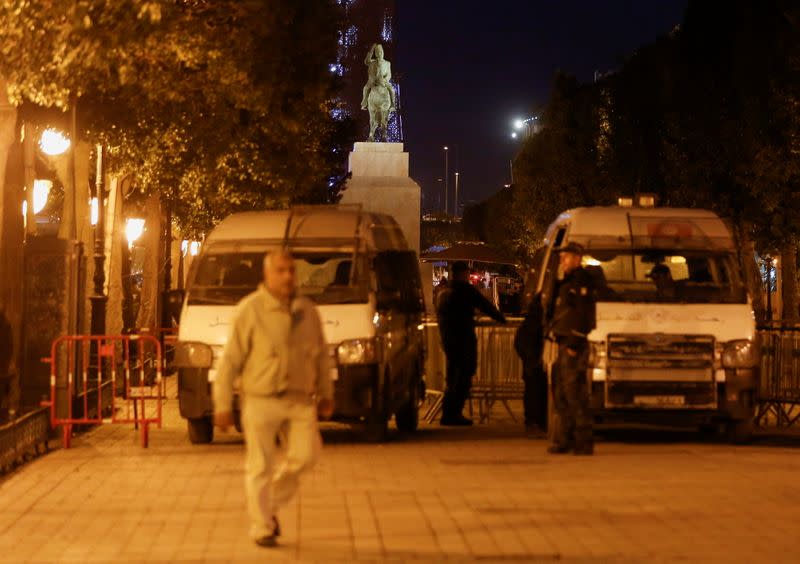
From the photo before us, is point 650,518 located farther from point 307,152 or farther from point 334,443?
point 307,152

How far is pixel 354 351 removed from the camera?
15.0 metres

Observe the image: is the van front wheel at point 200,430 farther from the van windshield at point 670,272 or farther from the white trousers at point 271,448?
the white trousers at point 271,448

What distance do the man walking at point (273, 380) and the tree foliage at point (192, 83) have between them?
18.9 feet

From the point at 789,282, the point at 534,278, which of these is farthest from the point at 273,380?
the point at 789,282

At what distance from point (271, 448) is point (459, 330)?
9202mm

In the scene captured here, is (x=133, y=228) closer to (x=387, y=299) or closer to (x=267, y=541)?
(x=387, y=299)

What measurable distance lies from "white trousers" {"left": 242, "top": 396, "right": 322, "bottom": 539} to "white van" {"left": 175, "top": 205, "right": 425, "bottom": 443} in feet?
16.5

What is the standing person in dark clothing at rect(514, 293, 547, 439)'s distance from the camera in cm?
1631

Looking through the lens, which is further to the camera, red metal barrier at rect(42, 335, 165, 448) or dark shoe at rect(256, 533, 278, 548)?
red metal barrier at rect(42, 335, 165, 448)

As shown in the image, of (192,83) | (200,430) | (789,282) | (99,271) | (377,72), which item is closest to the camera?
(200,430)

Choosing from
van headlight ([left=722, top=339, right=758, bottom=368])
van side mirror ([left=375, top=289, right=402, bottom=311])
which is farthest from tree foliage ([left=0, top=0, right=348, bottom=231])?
van headlight ([left=722, top=339, right=758, bottom=368])

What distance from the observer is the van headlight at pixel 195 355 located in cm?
1492

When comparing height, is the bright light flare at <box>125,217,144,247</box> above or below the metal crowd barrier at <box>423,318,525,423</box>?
above

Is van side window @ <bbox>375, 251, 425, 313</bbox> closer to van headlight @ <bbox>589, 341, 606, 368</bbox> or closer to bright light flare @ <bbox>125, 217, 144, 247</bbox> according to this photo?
van headlight @ <bbox>589, 341, 606, 368</bbox>
